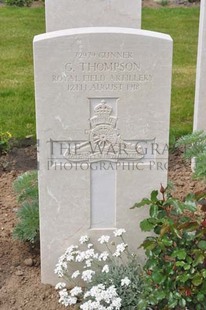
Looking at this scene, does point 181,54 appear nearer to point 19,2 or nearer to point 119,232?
point 19,2

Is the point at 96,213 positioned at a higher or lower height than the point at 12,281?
higher

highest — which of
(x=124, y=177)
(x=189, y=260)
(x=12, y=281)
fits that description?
(x=124, y=177)

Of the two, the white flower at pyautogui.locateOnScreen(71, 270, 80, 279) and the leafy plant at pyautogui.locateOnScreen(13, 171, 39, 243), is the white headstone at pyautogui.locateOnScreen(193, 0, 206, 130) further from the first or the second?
the white flower at pyautogui.locateOnScreen(71, 270, 80, 279)

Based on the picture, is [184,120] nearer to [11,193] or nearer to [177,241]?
[11,193]

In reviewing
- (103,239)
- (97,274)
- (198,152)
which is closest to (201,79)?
(198,152)

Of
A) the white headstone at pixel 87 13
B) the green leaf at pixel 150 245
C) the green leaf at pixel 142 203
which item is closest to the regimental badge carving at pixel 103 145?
the green leaf at pixel 142 203

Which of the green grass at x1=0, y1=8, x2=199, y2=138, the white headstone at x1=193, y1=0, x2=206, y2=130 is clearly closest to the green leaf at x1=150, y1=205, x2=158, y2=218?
the white headstone at x1=193, y1=0, x2=206, y2=130

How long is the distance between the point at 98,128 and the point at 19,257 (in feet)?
3.65

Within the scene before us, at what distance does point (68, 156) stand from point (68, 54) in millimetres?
573

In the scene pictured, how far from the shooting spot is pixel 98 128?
11.0ft

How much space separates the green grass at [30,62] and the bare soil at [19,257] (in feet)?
Answer: 2.28

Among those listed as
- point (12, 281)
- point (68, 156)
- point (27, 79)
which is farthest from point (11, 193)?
point (27, 79)

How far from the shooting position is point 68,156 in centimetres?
343

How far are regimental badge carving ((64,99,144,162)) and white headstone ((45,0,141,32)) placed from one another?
5.38 ft
